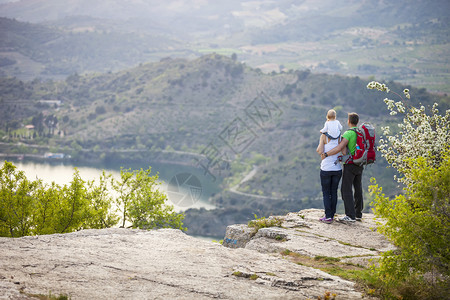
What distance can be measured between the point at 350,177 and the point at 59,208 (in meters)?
7.04

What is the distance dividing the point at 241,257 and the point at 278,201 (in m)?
62.0

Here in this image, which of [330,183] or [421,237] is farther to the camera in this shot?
[330,183]

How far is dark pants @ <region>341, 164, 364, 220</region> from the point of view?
9.08 meters

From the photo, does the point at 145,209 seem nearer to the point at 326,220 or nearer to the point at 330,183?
the point at 326,220

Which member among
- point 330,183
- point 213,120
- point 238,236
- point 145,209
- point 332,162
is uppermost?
point 332,162

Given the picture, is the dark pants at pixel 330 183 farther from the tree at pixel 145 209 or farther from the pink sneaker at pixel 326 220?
the tree at pixel 145 209

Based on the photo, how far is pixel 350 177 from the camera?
9.10 metres

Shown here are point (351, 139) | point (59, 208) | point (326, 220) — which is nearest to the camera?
point (351, 139)

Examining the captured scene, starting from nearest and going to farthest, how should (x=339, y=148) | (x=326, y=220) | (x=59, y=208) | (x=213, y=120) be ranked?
(x=339, y=148), (x=326, y=220), (x=59, y=208), (x=213, y=120)

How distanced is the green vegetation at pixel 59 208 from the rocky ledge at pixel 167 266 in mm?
4145

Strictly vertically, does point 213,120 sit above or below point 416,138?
below

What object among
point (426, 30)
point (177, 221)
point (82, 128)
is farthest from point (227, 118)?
point (426, 30)

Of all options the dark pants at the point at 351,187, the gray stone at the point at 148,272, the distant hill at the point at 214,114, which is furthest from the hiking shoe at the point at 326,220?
the distant hill at the point at 214,114

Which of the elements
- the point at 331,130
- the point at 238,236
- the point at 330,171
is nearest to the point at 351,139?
the point at 331,130
